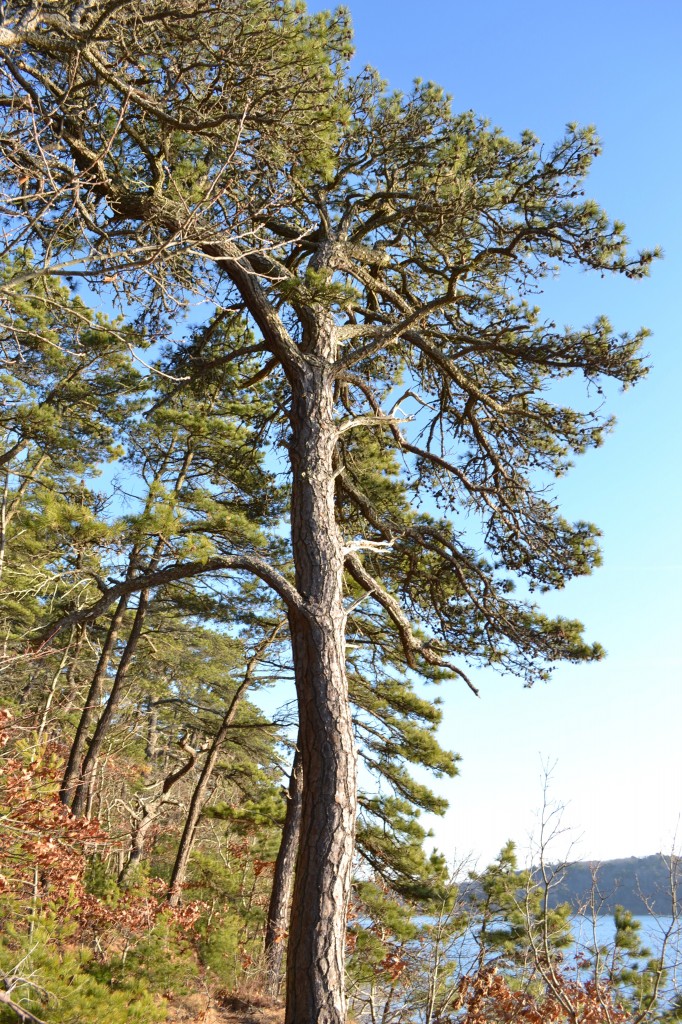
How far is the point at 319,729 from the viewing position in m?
4.56

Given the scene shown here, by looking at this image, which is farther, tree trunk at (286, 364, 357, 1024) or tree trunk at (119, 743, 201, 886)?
tree trunk at (119, 743, 201, 886)

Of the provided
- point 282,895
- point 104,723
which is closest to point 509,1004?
point 282,895

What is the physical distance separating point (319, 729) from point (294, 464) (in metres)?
2.03

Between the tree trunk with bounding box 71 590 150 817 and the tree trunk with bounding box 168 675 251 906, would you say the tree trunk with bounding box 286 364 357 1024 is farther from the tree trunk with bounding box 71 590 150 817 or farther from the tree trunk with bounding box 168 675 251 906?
the tree trunk with bounding box 168 675 251 906

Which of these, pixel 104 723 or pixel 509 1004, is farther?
pixel 104 723

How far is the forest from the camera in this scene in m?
4.30

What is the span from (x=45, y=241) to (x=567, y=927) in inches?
348

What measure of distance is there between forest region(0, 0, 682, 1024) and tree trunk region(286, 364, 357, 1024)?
2 centimetres

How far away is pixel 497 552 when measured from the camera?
711cm

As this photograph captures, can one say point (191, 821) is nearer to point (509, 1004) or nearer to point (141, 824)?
point (141, 824)

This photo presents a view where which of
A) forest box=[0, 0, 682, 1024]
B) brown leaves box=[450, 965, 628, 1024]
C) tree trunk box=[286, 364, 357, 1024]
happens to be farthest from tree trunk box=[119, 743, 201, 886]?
tree trunk box=[286, 364, 357, 1024]

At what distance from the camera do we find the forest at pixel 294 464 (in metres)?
4.30

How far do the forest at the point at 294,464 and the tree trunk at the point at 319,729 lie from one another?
18 millimetres

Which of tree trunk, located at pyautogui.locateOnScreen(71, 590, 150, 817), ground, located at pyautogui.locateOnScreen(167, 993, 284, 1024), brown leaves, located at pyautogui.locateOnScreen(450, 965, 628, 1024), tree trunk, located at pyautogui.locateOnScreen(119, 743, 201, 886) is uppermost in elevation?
tree trunk, located at pyautogui.locateOnScreen(71, 590, 150, 817)
